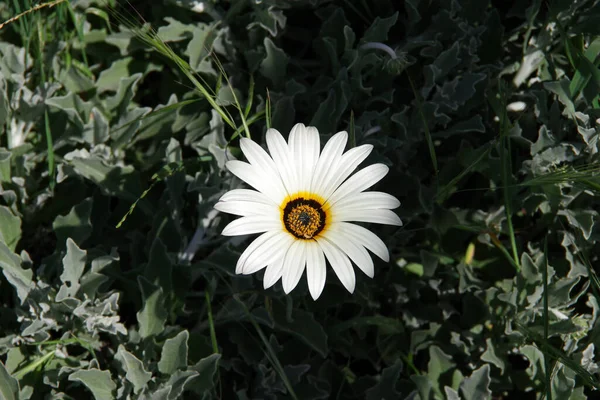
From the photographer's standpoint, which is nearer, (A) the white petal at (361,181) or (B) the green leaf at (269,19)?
(A) the white petal at (361,181)

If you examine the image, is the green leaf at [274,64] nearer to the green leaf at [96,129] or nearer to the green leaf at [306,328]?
the green leaf at [96,129]

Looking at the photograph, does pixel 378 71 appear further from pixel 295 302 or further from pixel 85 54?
pixel 85 54

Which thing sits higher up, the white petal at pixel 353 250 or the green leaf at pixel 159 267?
the white petal at pixel 353 250

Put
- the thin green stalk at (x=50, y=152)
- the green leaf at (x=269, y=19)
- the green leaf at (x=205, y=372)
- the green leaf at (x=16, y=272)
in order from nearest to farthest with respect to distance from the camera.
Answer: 1. the green leaf at (x=205, y=372)
2. the green leaf at (x=16, y=272)
3. the thin green stalk at (x=50, y=152)
4. the green leaf at (x=269, y=19)

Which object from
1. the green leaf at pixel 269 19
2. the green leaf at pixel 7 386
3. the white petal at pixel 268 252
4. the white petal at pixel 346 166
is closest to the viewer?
the white petal at pixel 268 252

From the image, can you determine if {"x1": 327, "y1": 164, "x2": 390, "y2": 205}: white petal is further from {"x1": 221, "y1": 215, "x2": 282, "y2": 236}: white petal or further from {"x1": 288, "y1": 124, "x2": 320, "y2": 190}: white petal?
{"x1": 221, "y1": 215, "x2": 282, "y2": 236}: white petal

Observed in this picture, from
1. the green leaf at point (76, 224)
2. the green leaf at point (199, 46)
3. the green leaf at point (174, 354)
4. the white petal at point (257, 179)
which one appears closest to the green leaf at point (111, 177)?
the green leaf at point (76, 224)

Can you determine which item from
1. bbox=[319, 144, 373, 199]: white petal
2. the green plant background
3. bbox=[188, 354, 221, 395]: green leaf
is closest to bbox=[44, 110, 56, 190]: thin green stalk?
the green plant background
